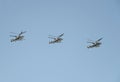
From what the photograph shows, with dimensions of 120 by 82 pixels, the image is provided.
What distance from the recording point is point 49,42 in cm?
6488

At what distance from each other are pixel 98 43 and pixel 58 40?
780cm

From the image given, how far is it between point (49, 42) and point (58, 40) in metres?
2.04

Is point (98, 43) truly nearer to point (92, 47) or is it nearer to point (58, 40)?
point (92, 47)

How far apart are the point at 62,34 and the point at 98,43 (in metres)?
7.72

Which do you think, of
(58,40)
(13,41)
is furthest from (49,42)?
(13,41)

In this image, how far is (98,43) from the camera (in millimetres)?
65688

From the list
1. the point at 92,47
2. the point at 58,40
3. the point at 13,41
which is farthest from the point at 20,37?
the point at 92,47

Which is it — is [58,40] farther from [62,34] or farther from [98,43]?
[98,43]

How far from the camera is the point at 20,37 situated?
2457 inches

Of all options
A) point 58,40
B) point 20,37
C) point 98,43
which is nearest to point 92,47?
point 98,43

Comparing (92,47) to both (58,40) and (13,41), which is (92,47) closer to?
(58,40)

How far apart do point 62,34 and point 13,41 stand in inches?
357

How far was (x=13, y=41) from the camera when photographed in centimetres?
6347

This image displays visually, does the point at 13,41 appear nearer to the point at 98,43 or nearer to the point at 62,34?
the point at 62,34
